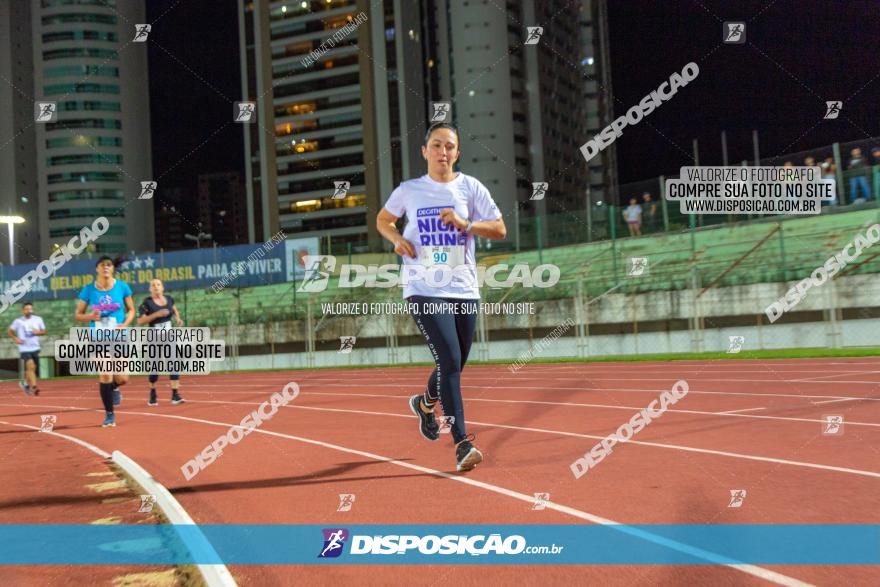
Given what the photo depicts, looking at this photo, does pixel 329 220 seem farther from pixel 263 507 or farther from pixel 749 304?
pixel 263 507

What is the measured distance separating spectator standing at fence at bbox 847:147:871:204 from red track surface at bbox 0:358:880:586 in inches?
449

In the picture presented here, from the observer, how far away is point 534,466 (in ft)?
19.4

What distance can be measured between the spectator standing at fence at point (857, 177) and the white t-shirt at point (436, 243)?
2021cm

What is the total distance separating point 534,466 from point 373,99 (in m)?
101

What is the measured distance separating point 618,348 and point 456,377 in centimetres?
1856

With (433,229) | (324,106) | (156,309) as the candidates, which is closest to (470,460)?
(433,229)

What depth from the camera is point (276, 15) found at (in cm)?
10800

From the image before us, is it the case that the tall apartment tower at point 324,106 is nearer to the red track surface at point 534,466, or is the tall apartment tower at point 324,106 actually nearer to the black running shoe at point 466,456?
the red track surface at point 534,466

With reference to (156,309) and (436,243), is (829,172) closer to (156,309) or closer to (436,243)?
(156,309)

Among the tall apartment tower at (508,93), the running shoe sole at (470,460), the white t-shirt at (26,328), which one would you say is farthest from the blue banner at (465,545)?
the tall apartment tower at (508,93)

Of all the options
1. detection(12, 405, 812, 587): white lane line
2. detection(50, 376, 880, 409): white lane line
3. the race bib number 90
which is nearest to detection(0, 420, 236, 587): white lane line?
detection(12, 405, 812, 587): white lane line

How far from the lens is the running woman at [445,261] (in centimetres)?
558

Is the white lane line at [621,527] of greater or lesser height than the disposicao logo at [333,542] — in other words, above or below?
below

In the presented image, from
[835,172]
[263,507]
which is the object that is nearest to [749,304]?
[835,172]
